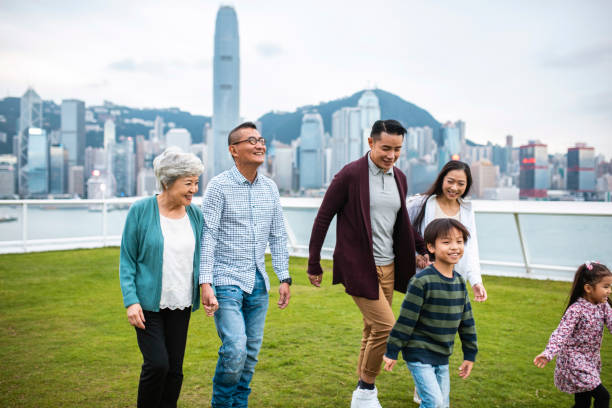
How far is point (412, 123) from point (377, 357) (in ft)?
246

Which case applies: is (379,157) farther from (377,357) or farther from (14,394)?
(14,394)

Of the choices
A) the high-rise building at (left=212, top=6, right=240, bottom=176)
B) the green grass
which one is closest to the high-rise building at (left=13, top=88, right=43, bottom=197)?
the high-rise building at (left=212, top=6, right=240, bottom=176)

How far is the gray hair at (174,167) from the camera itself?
249cm

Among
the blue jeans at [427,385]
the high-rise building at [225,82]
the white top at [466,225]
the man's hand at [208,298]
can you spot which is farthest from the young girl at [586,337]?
A: the high-rise building at [225,82]

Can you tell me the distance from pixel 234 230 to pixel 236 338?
0.65 m

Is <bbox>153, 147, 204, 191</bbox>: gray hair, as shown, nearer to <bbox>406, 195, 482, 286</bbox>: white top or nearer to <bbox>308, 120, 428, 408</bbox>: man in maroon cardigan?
<bbox>308, 120, 428, 408</bbox>: man in maroon cardigan

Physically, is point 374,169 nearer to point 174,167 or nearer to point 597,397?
point 174,167

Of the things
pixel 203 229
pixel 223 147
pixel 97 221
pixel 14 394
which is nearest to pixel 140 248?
pixel 203 229

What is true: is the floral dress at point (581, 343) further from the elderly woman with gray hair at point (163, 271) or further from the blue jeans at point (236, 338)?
the elderly woman with gray hair at point (163, 271)

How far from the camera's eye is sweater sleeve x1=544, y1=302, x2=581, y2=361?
249cm

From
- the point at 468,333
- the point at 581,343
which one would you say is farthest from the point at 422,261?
the point at 581,343

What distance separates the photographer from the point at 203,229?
107 inches

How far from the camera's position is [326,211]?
320 cm

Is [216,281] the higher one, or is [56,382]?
[216,281]
